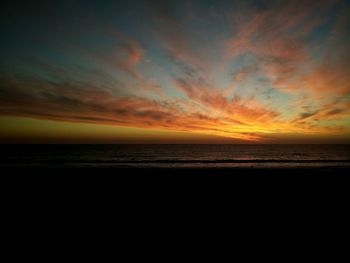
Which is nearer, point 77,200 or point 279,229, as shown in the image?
point 279,229

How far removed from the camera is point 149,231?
14.6 ft

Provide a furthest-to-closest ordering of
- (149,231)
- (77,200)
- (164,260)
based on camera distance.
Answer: (77,200) < (149,231) < (164,260)

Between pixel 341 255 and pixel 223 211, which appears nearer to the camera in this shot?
pixel 341 255

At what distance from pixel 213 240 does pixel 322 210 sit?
478 cm

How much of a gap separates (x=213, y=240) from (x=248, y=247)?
81 centimetres

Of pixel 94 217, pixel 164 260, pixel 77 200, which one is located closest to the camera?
pixel 164 260

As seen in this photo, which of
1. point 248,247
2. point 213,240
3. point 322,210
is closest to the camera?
point 248,247

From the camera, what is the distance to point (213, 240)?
4.02 metres

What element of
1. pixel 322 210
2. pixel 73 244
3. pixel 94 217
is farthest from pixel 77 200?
pixel 322 210

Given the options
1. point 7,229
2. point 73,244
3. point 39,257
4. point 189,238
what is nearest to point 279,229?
point 189,238

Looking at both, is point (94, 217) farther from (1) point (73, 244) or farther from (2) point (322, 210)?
(2) point (322, 210)

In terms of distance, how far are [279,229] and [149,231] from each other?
371cm

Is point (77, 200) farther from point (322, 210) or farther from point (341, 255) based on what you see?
point (322, 210)

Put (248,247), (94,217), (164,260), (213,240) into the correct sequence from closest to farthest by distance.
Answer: (164,260), (248,247), (213,240), (94,217)
